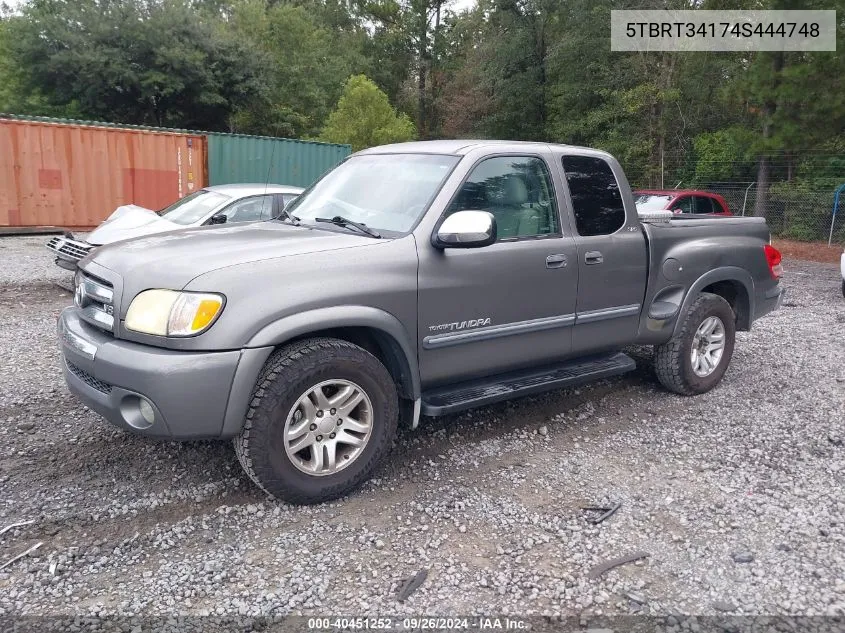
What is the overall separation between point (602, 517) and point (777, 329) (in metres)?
5.57

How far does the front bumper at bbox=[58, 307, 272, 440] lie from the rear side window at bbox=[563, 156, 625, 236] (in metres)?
2.39

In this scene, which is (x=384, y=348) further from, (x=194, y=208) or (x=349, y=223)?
(x=194, y=208)

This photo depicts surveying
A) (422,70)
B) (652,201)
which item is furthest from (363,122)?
(422,70)

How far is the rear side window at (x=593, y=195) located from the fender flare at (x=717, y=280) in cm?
A: 88

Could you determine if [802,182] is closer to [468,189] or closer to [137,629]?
[468,189]

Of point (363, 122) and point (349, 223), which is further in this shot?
point (363, 122)

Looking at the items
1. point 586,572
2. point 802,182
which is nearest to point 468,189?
point 586,572

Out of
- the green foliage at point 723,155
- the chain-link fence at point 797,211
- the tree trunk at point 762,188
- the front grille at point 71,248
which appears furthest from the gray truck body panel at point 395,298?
the green foliage at point 723,155

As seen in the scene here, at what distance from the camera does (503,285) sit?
12.7 feet

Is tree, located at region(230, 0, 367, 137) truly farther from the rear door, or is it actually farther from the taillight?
the rear door

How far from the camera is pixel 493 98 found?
104ft

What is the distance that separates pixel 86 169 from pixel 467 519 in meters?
15.0

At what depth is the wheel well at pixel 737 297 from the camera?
18.0ft

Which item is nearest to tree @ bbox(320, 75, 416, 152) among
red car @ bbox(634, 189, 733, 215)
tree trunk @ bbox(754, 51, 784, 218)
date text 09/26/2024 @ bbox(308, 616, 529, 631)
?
tree trunk @ bbox(754, 51, 784, 218)
